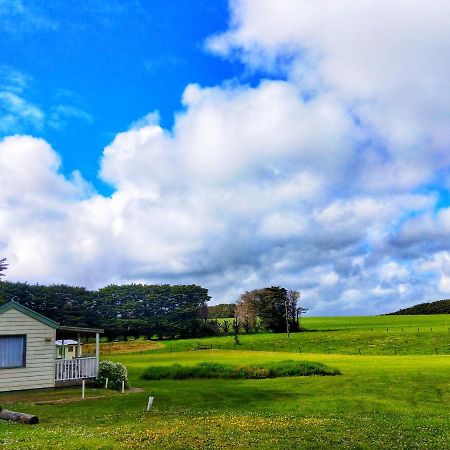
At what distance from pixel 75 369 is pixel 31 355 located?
3241 millimetres

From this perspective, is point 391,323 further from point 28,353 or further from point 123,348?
point 28,353

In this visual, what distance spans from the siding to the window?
26 centimetres

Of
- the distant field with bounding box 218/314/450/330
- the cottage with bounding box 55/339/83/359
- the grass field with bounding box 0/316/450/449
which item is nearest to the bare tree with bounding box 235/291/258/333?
the distant field with bounding box 218/314/450/330

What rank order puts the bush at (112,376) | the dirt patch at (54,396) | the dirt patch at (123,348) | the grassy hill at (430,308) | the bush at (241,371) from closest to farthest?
the dirt patch at (54,396) → the bush at (112,376) → the bush at (241,371) → the dirt patch at (123,348) → the grassy hill at (430,308)

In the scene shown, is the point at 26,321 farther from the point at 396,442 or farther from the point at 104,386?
the point at 396,442

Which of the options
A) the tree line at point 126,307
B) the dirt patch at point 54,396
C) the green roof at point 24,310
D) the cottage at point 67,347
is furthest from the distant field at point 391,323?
the green roof at point 24,310

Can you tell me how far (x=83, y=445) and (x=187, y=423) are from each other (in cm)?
516

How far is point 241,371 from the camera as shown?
39469 mm

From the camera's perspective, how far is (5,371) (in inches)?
1088

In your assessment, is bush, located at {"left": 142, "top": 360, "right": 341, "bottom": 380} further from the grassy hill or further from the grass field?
the grassy hill

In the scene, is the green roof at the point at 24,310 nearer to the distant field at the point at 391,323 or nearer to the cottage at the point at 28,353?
the cottage at the point at 28,353

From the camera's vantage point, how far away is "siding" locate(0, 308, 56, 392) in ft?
91.5

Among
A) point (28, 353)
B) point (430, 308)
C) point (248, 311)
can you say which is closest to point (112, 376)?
point (28, 353)

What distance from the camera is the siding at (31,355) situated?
27.9 metres
